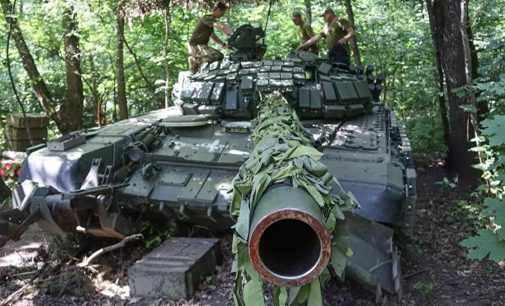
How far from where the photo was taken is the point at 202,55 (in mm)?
9109

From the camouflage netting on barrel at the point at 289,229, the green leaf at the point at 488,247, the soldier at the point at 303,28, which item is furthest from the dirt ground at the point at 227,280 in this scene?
the soldier at the point at 303,28

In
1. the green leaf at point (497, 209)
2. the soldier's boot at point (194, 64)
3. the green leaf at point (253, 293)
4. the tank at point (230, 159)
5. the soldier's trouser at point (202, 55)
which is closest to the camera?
the green leaf at point (253, 293)

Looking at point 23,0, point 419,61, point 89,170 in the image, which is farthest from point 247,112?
point 419,61

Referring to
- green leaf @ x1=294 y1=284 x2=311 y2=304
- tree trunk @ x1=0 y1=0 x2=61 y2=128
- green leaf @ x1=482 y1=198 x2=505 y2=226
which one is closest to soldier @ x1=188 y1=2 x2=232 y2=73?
tree trunk @ x1=0 y1=0 x2=61 y2=128

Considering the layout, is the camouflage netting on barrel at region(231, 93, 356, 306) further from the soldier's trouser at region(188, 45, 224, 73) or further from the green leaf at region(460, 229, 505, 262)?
the soldier's trouser at region(188, 45, 224, 73)

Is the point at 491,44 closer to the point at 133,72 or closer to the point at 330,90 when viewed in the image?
the point at 330,90

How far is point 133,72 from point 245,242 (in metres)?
13.6

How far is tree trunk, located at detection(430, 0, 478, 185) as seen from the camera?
8.10 m

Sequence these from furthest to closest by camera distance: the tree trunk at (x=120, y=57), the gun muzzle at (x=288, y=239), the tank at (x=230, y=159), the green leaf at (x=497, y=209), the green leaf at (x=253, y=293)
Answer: the tree trunk at (x=120, y=57)
the tank at (x=230, y=159)
the green leaf at (x=497, y=209)
the green leaf at (x=253, y=293)
the gun muzzle at (x=288, y=239)

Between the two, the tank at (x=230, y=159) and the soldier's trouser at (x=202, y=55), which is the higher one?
the soldier's trouser at (x=202, y=55)

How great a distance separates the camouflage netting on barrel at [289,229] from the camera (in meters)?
2.15

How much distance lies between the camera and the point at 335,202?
2480 mm

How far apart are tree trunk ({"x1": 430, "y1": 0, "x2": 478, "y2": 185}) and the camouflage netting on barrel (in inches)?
228

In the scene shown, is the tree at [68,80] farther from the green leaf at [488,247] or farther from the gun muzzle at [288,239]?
the gun muzzle at [288,239]
